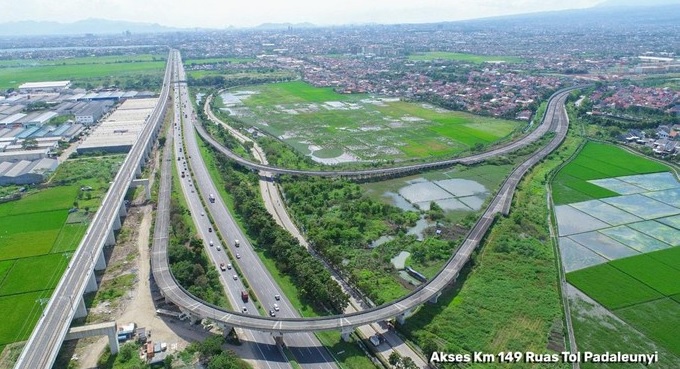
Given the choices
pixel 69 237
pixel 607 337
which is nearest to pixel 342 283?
pixel 607 337

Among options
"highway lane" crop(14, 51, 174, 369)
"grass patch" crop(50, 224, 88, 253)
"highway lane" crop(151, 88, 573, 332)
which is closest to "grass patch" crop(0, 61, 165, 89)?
"grass patch" crop(50, 224, 88, 253)

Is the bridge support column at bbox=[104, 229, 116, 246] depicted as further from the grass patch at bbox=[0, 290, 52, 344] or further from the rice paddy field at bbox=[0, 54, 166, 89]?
the rice paddy field at bbox=[0, 54, 166, 89]

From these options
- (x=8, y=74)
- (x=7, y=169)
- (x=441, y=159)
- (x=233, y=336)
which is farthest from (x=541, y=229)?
(x=8, y=74)

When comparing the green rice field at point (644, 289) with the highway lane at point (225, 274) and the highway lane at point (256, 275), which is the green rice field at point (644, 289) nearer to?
the highway lane at point (256, 275)

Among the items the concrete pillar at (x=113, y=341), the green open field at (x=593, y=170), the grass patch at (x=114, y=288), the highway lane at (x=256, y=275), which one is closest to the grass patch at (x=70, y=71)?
the highway lane at (x=256, y=275)

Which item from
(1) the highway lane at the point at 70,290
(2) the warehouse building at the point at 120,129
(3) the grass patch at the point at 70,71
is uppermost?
(3) the grass patch at the point at 70,71

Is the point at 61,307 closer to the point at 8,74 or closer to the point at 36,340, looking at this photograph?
the point at 36,340
